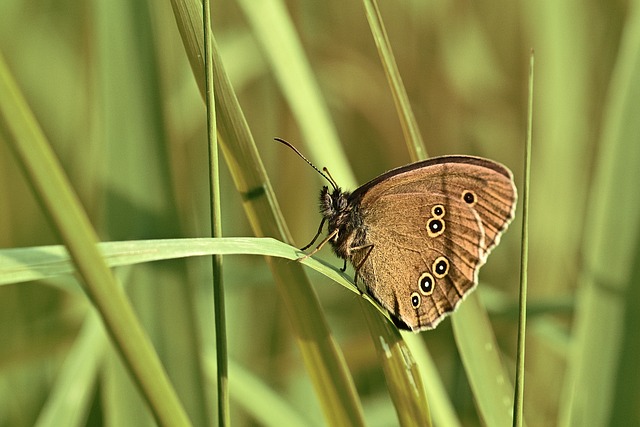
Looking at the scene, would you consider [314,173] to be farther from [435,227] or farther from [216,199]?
[216,199]

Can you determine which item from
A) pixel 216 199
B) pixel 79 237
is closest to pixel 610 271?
pixel 216 199

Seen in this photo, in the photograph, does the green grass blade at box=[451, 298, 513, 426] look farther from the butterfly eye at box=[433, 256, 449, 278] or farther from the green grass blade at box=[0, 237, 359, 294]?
the green grass blade at box=[0, 237, 359, 294]

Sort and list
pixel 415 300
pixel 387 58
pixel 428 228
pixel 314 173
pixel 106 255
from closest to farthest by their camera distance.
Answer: pixel 106 255 → pixel 387 58 → pixel 415 300 → pixel 428 228 → pixel 314 173

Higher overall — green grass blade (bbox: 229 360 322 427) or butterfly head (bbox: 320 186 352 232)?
butterfly head (bbox: 320 186 352 232)

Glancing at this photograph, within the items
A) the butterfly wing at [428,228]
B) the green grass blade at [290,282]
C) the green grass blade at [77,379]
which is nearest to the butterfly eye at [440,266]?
the butterfly wing at [428,228]

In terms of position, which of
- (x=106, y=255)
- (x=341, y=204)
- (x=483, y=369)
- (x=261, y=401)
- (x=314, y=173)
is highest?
(x=314, y=173)

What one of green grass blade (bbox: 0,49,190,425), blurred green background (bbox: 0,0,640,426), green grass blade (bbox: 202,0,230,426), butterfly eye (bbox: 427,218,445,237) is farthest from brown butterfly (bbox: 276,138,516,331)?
→ green grass blade (bbox: 0,49,190,425)

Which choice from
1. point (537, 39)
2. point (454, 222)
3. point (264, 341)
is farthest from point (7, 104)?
point (537, 39)
